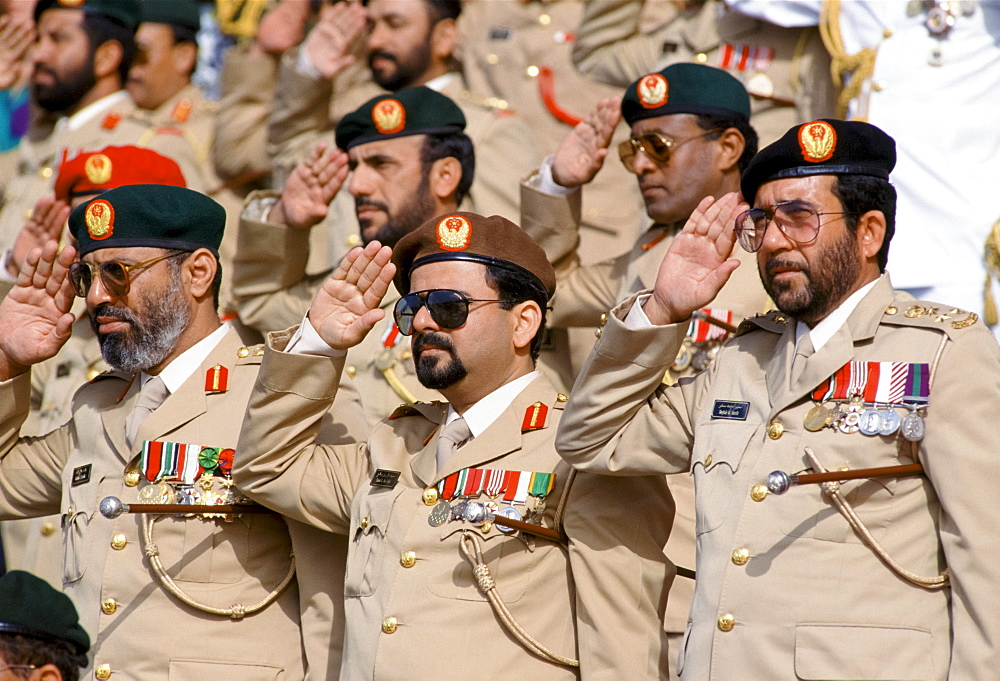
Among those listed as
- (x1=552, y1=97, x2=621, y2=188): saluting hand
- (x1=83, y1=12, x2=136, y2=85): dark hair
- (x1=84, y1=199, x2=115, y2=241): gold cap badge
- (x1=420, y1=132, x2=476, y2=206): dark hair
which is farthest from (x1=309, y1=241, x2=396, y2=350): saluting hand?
(x1=83, y1=12, x2=136, y2=85): dark hair

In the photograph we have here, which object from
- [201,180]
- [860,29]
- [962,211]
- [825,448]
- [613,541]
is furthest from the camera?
[201,180]

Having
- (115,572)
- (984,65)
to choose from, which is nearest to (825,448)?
(115,572)

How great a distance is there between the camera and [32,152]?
30.8ft

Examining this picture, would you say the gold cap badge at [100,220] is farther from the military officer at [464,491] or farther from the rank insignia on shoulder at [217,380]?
the military officer at [464,491]

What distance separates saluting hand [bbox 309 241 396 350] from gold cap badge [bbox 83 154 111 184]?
2323mm

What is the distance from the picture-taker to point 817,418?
4246 millimetres

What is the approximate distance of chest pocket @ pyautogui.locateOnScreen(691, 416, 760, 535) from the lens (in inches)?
169

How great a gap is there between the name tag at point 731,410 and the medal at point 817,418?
0.21 metres

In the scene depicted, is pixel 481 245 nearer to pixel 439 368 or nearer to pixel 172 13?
pixel 439 368

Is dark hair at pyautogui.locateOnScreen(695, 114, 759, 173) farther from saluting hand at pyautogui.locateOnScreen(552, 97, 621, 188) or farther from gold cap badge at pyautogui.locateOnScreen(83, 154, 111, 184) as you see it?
gold cap badge at pyautogui.locateOnScreen(83, 154, 111, 184)

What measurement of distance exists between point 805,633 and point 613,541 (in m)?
0.78

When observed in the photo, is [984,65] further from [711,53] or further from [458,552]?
[458,552]

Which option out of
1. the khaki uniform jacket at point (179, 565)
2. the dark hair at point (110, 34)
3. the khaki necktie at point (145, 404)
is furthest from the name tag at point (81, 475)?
the dark hair at point (110, 34)

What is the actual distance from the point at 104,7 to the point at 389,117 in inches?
131
